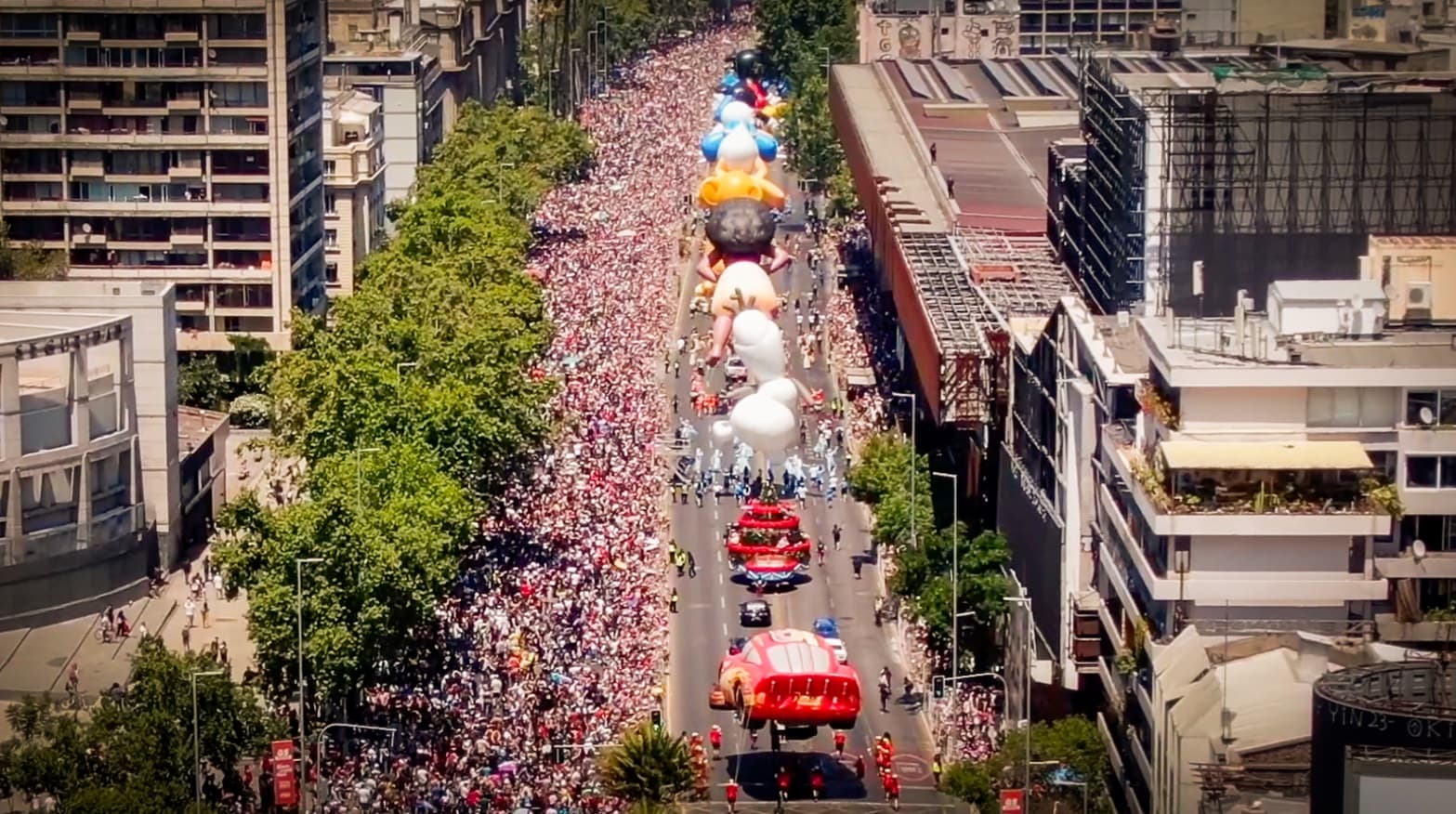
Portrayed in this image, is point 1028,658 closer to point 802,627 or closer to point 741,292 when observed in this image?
point 741,292

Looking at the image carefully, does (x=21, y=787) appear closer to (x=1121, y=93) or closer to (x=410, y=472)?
(x=410, y=472)

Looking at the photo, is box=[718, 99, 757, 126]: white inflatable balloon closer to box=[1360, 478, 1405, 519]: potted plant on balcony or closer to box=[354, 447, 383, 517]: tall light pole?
box=[354, 447, 383, 517]: tall light pole

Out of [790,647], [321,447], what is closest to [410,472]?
[321,447]

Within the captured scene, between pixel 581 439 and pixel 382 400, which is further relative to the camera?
→ pixel 581 439

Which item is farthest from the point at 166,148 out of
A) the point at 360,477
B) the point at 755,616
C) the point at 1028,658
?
the point at 1028,658

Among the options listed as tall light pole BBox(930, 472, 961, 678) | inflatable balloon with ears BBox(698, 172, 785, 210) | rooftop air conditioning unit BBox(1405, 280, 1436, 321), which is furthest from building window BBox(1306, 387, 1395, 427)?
inflatable balloon with ears BBox(698, 172, 785, 210)
